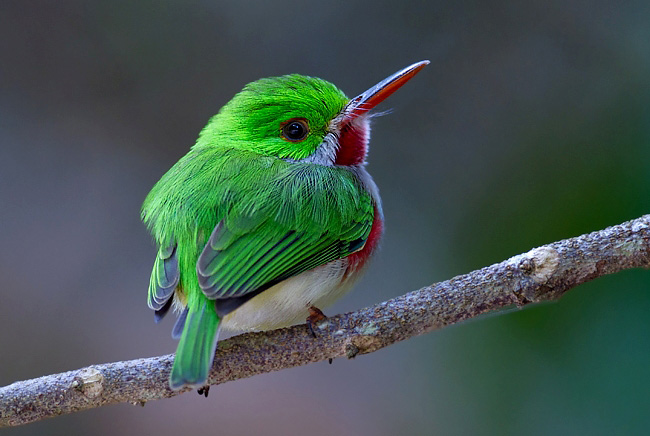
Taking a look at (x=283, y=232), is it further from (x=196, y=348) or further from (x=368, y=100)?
(x=368, y=100)

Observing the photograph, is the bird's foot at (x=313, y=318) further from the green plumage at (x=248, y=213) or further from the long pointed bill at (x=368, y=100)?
the long pointed bill at (x=368, y=100)

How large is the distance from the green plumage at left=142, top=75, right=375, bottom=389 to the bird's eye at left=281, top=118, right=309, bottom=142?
0.07 ft

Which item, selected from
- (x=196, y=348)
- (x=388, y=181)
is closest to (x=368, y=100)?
(x=196, y=348)

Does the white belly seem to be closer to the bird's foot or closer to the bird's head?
the bird's foot

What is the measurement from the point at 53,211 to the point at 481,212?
8.33 feet

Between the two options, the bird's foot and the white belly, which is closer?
the bird's foot

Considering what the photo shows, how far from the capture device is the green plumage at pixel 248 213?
2.26 metres

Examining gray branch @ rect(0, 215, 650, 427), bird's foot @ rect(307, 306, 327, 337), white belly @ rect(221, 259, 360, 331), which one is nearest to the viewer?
gray branch @ rect(0, 215, 650, 427)

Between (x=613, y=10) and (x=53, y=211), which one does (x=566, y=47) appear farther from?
(x=53, y=211)

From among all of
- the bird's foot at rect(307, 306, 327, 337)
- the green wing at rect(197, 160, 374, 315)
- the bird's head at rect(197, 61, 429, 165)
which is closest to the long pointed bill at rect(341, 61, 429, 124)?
the bird's head at rect(197, 61, 429, 165)

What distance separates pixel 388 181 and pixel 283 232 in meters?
2.02

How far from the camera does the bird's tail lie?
6.61ft

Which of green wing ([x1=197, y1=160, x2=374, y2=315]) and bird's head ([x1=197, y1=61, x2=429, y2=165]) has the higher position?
bird's head ([x1=197, y1=61, x2=429, y2=165])

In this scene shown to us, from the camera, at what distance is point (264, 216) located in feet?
8.09
